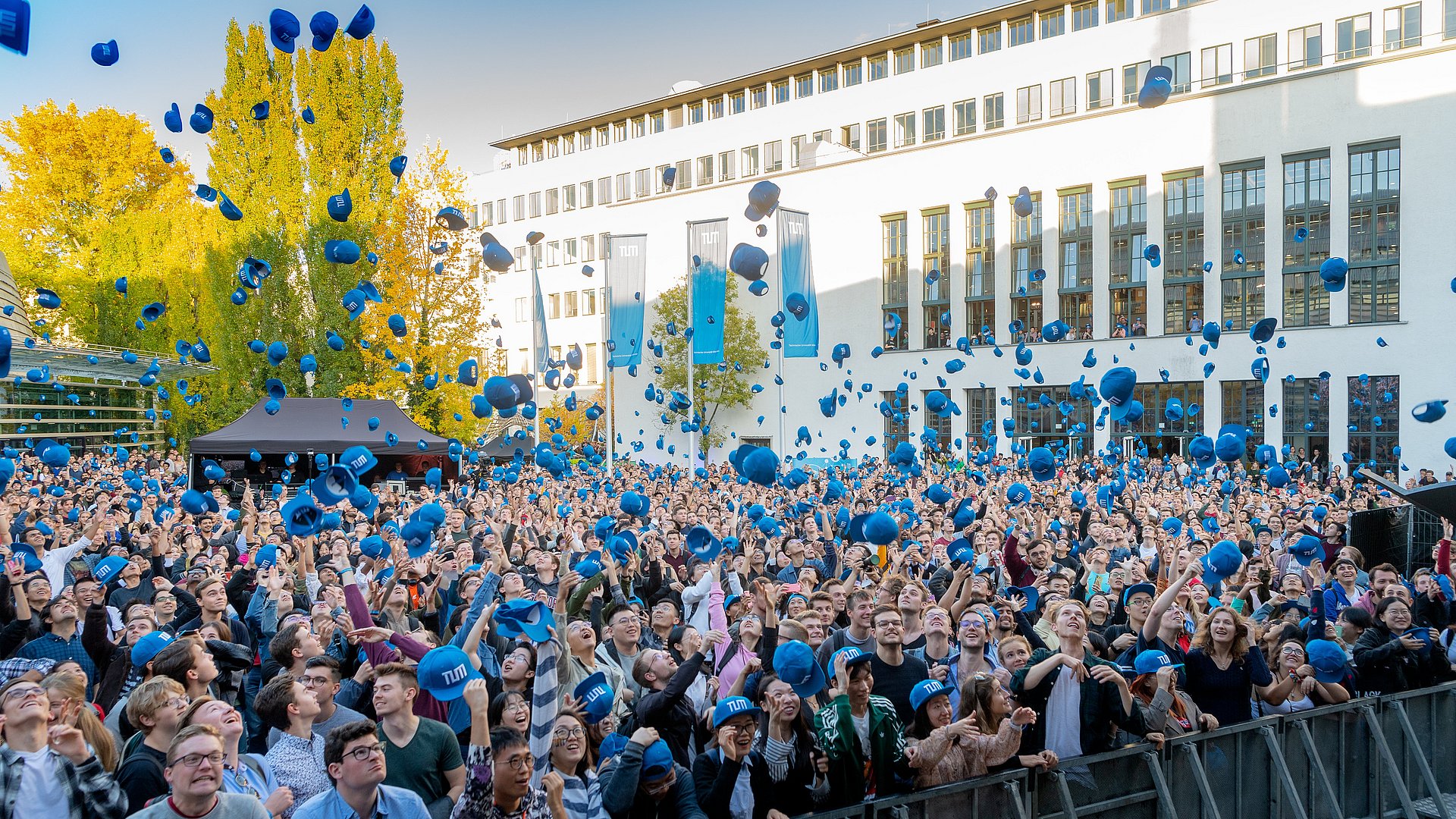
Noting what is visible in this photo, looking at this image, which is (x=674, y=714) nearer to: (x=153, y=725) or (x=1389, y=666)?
(x=153, y=725)

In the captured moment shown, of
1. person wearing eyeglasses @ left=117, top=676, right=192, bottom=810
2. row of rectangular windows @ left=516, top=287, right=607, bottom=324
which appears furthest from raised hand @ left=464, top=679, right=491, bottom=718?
row of rectangular windows @ left=516, top=287, right=607, bottom=324

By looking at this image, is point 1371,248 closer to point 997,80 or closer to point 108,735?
point 997,80

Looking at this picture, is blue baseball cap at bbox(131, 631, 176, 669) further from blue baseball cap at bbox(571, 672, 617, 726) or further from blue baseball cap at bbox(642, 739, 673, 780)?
blue baseball cap at bbox(642, 739, 673, 780)

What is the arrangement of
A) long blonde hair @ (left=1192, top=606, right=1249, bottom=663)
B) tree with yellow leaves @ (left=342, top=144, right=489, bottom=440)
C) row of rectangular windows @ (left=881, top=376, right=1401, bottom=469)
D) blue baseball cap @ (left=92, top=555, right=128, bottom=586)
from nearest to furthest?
long blonde hair @ (left=1192, top=606, right=1249, bottom=663) < blue baseball cap @ (left=92, top=555, right=128, bottom=586) < tree with yellow leaves @ (left=342, top=144, right=489, bottom=440) < row of rectangular windows @ (left=881, top=376, right=1401, bottom=469)

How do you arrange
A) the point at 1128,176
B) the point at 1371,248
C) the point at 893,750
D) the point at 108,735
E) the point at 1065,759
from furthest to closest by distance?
1. the point at 1128,176
2. the point at 1371,248
3. the point at 1065,759
4. the point at 893,750
5. the point at 108,735

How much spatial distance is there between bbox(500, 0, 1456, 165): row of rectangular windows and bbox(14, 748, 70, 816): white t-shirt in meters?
40.5

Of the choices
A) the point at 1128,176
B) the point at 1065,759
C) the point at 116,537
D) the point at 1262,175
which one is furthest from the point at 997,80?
the point at 1065,759

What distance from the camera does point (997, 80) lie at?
139 ft

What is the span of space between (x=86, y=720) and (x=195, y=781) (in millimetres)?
1272

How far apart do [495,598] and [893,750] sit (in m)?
Result: 3.17

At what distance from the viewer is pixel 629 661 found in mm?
6184

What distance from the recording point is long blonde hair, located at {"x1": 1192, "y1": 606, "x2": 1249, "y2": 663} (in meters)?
6.04

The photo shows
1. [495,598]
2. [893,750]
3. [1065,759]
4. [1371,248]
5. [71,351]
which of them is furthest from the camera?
[1371,248]

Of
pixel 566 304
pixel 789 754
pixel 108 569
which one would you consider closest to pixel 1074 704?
pixel 789 754
